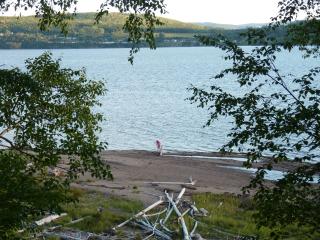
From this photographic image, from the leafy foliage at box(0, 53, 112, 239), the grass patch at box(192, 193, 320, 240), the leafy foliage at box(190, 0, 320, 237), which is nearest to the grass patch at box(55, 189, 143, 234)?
the grass patch at box(192, 193, 320, 240)

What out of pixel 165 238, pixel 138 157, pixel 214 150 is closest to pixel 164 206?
pixel 165 238

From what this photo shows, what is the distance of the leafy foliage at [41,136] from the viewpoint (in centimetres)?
791

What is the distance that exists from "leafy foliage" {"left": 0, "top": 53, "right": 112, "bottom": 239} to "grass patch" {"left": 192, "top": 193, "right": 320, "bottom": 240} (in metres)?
7.57

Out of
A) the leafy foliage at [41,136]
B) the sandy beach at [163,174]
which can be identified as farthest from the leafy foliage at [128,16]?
the sandy beach at [163,174]

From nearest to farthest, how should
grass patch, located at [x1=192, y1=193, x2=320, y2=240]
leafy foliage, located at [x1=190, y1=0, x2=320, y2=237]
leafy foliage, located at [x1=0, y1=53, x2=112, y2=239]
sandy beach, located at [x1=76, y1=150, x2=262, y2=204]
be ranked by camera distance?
1. leafy foliage, located at [x1=190, y1=0, x2=320, y2=237]
2. leafy foliage, located at [x1=0, y1=53, x2=112, y2=239]
3. grass patch, located at [x1=192, y1=193, x2=320, y2=240]
4. sandy beach, located at [x1=76, y1=150, x2=262, y2=204]

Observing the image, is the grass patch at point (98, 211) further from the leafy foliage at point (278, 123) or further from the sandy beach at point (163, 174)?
the leafy foliage at point (278, 123)

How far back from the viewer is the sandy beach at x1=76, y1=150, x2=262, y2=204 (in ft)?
92.9

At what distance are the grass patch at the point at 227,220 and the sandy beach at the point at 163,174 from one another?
2.49 metres

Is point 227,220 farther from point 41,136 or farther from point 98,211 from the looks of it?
point 41,136

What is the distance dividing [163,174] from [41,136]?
82.5 feet

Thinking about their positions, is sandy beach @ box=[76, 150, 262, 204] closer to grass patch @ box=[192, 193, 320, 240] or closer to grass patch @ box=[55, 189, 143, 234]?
grass patch @ box=[55, 189, 143, 234]

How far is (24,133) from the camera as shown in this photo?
10.7m

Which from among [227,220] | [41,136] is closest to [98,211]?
[227,220]

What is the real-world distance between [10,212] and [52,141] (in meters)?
3.26
